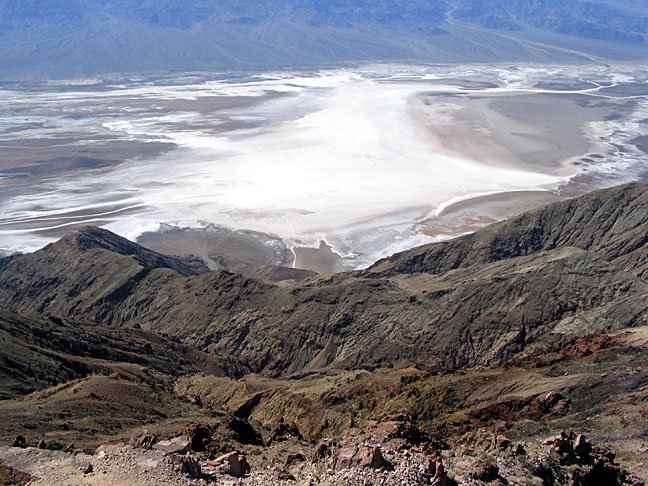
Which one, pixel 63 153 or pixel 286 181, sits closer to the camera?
pixel 286 181

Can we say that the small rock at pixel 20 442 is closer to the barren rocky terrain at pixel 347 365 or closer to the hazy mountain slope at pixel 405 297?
the barren rocky terrain at pixel 347 365

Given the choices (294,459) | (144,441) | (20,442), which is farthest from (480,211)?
(20,442)

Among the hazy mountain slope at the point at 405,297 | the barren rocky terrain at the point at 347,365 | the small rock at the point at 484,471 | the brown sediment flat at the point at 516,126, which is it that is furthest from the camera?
the brown sediment flat at the point at 516,126

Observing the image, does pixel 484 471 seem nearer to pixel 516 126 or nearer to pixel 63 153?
pixel 63 153

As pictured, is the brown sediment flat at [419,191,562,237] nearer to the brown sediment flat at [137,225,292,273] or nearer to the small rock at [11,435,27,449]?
the brown sediment flat at [137,225,292,273]

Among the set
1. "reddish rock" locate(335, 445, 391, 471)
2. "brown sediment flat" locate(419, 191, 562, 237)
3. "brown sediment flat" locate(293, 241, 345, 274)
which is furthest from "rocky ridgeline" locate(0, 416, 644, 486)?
"brown sediment flat" locate(419, 191, 562, 237)

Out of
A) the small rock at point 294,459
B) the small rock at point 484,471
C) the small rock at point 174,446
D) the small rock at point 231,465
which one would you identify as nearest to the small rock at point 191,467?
the small rock at point 231,465

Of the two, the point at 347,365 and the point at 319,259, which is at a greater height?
the point at 347,365
